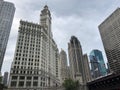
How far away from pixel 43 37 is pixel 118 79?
3521 inches

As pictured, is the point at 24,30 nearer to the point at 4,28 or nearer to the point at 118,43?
the point at 4,28

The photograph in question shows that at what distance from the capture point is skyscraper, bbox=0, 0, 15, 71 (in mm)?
165000

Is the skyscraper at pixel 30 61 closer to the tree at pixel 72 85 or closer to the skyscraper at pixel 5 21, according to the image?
the tree at pixel 72 85

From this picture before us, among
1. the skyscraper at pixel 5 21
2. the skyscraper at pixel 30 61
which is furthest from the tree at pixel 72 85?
the skyscraper at pixel 5 21

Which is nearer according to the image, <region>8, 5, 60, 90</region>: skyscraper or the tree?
the tree

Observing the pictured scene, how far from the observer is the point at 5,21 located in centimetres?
17712

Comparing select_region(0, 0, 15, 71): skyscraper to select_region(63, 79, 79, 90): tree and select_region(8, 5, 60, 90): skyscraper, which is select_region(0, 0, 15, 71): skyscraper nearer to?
select_region(8, 5, 60, 90): skyscraper

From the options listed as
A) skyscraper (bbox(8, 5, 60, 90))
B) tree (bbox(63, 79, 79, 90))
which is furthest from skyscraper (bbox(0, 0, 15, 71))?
tree (bbox(63, 79, 79, 90))

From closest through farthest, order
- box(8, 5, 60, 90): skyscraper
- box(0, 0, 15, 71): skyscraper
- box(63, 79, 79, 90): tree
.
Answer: box(63, 79, 79, 90): tree
box(8, 5, 60, 90): skyscraper
box(0, 0, 15, 71): skyscraper

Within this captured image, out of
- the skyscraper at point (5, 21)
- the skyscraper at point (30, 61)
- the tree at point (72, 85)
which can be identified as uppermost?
the skyscraper at point (5, 21)

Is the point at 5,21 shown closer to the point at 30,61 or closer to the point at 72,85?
the point at 30,61

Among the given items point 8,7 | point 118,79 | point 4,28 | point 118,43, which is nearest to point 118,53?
point 118,43

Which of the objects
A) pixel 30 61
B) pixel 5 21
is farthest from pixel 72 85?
pixel 5 21

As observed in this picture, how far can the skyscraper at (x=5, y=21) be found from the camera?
165m
